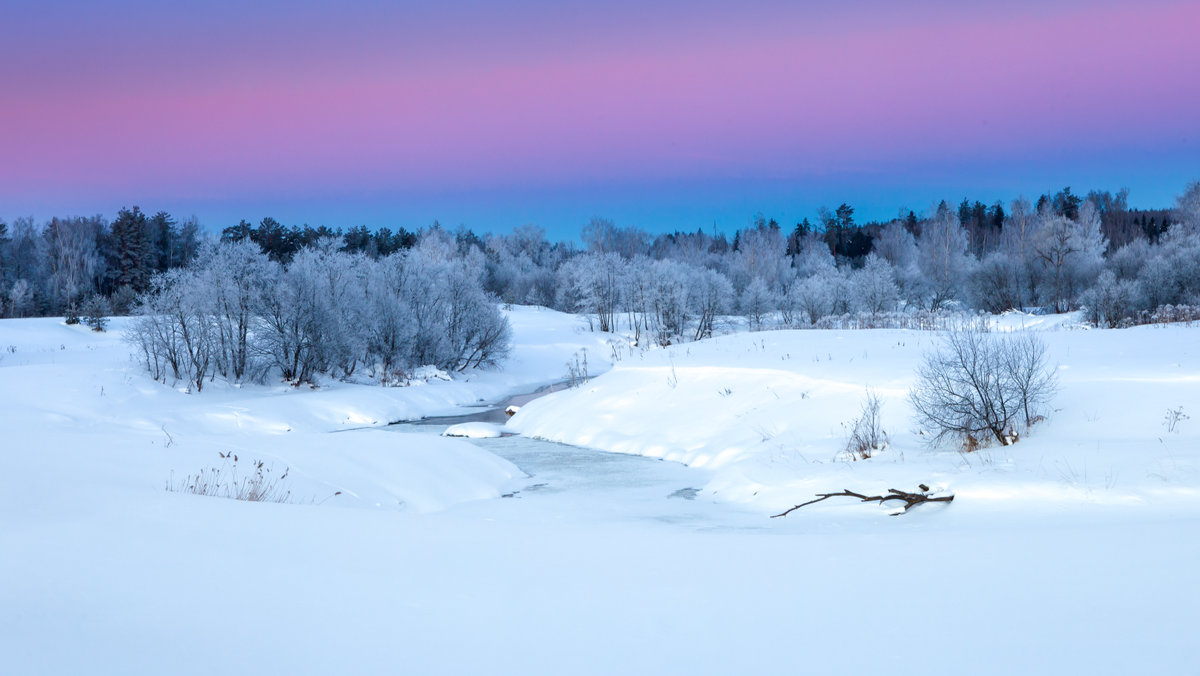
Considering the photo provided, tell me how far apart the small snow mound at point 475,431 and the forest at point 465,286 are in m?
11.0

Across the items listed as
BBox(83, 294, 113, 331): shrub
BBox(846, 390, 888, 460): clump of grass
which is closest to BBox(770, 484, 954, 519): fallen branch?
BBox(846, 390, 888, 460): clump of grass

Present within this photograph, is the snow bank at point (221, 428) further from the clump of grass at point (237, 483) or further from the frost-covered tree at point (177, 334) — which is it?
the frost-covered tree at point (177, 334)

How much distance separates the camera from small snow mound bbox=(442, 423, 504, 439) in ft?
67.0

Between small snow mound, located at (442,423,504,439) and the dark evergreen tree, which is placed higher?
the dark evergreen tree

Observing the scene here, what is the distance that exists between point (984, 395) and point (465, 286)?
3014cm

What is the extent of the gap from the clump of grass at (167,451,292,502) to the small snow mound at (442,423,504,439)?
412 inches

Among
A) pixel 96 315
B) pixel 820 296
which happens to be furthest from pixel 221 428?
pixel 820 296

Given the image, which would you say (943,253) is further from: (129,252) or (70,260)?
(70,260)

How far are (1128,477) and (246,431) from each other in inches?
823

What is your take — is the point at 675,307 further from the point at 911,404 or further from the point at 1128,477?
the point at 1128,477

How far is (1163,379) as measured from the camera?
1132cm

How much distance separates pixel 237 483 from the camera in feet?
29.3

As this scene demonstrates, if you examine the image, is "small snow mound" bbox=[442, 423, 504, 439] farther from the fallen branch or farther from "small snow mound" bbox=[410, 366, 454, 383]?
the fallen branch

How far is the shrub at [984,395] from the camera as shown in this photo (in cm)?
1076
